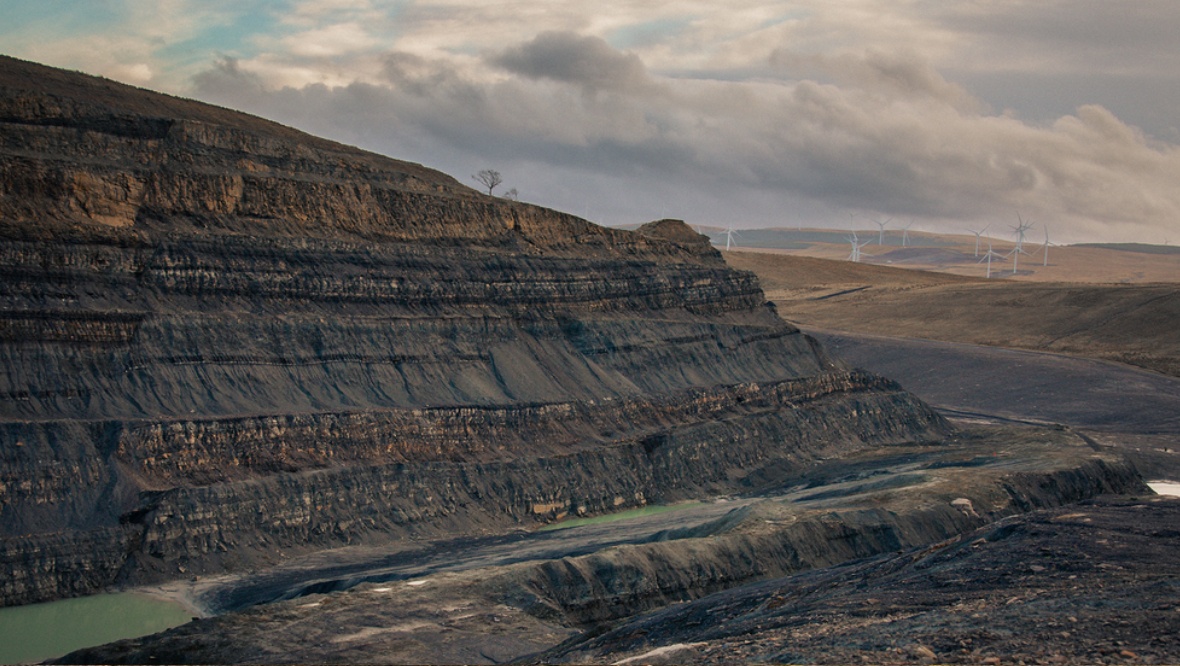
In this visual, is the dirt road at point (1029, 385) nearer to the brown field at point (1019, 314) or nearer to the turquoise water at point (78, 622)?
the brown field at point (1019, 314)

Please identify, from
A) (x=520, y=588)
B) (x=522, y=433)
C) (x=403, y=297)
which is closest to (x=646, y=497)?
(x=522, y=433)

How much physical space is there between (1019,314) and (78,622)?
96502 mm

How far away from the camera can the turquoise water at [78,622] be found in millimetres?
28906

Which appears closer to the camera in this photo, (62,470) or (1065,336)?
(62,470)

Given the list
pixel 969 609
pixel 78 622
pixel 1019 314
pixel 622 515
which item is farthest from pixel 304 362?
pixel 1019 314

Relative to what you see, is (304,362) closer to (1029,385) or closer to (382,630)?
(382,630)

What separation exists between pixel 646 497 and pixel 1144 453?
29510 millimetres

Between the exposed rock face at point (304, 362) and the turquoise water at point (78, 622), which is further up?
the exposed rock face at point (304, 362)

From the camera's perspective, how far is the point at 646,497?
49.1 metres

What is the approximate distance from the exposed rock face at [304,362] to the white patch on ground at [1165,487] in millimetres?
11859

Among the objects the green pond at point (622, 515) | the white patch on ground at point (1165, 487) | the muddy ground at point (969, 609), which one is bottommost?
the white patch on ground at point (1165, 487)

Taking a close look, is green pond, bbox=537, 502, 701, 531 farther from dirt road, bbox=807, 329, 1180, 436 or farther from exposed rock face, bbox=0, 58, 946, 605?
dirt road, bbox=807, 329, 1180, 436

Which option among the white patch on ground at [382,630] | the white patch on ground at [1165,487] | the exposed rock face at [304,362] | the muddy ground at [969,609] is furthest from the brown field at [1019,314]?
the white patch on ground at [382,630]

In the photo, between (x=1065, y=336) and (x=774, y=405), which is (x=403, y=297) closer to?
(x=774, y=405)
